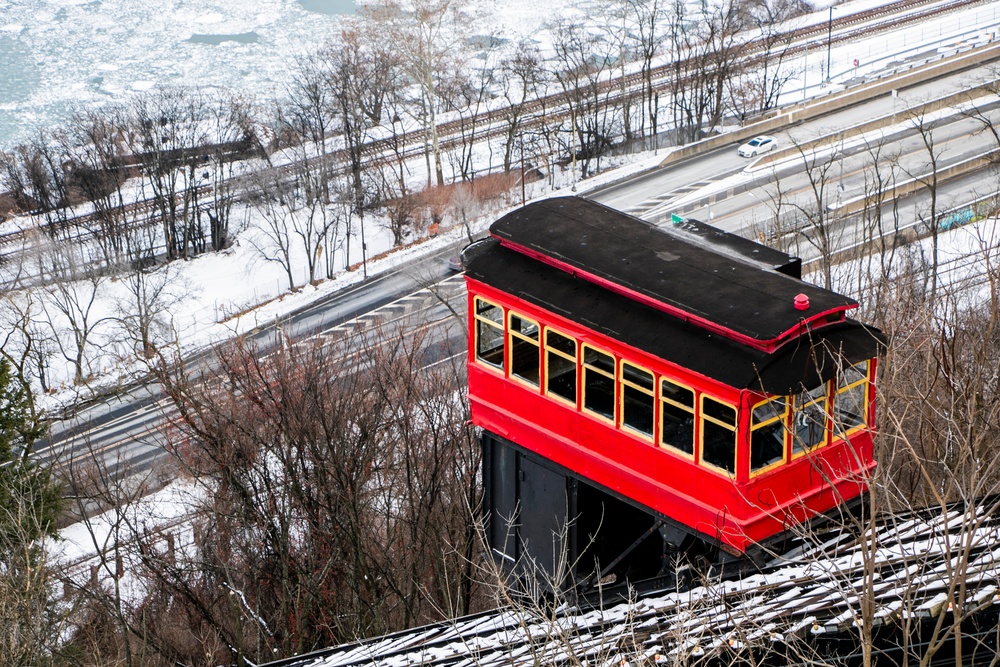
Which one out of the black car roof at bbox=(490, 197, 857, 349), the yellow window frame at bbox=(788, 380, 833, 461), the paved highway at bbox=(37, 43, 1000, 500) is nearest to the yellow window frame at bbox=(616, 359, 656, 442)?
the black car roof at bbox=(490, 197, 857, 349)

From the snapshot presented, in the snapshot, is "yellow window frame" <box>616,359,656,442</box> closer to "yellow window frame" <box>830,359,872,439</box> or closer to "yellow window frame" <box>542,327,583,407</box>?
"yellow window frame" <box>542,327,583,407</box>

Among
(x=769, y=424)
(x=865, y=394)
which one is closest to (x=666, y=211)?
(x=865, y=394)

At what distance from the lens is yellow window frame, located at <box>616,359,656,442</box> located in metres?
15.4

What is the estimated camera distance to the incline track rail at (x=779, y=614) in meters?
13.4

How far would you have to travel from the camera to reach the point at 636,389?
15688 mm

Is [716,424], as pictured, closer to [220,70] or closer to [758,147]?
[758,147]

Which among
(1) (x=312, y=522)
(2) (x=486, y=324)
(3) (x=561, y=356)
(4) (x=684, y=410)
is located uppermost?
(2) (x=486, y=324)

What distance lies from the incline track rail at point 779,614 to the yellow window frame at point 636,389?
2040 mm

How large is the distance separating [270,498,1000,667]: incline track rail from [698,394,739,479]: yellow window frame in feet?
4.24

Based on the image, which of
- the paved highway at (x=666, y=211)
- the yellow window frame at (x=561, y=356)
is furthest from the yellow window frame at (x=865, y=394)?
the paved highway at (x=666, y=211)

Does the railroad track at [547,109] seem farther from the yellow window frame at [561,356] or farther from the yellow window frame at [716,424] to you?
the yellow window frame at [716,424]

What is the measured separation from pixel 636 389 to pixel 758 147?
3934cm

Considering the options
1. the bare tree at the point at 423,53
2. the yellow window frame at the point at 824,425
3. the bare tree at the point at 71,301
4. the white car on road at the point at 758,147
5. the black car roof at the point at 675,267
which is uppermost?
the black car roof at the point at 675,267

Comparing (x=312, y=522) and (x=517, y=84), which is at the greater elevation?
(x=517, y=84)
